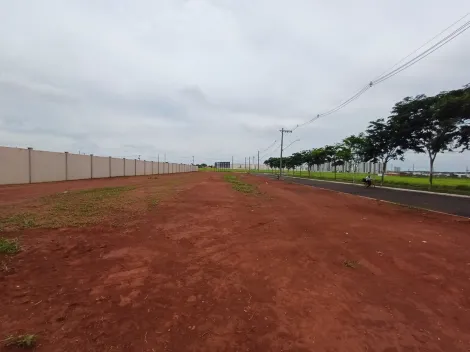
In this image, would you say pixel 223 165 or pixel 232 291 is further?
pixel 223 165

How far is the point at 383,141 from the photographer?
3431 centimetres

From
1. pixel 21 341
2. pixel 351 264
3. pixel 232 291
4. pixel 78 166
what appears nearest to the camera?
pixel 21 341

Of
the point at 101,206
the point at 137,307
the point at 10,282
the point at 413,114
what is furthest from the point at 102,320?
the point at 413,114

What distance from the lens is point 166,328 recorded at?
3223mm

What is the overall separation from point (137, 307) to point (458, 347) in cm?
357

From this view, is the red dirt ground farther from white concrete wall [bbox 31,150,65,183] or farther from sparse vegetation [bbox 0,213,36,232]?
white concrete wall [bbox 31,150,65,183]

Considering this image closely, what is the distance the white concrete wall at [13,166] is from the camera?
20.2 m

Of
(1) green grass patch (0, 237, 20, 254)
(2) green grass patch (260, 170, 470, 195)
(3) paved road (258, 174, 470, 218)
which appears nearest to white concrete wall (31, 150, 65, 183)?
(1) green grass patch (0, 237, 20, 254)

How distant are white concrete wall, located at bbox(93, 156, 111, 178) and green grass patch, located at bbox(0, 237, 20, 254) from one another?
3074 centimetres

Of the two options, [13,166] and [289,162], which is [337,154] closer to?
[13,166]

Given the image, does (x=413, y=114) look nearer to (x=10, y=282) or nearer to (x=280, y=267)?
(x=280, y=267)

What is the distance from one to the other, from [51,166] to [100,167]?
9896mm

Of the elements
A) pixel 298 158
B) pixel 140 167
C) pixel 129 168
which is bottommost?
pixel 129 168

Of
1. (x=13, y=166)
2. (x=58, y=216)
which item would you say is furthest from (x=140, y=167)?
(x=58, y=216)
